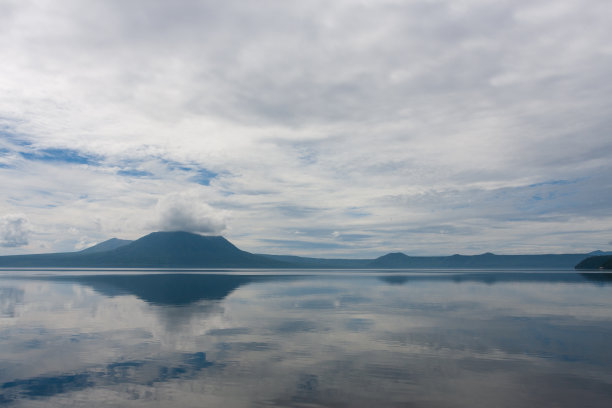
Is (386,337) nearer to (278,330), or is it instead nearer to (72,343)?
(278,330)

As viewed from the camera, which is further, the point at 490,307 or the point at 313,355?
the point at 490,307

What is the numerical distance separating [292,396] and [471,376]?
1107 cm

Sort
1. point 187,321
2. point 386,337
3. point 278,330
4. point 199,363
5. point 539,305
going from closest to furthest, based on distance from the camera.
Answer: point 199,363 → point 386,337 → point 278,330 → point 187,321 → point 539,305

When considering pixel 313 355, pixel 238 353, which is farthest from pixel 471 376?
pixel 238 353

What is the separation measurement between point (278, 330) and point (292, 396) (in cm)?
1796

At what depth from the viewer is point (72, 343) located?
104 ft

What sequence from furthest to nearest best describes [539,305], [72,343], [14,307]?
1. [539,305]
2. [14,307]
3. [72,343]

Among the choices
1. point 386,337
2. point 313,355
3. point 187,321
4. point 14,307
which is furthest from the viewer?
point 14,307

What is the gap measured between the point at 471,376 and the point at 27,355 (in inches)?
1183

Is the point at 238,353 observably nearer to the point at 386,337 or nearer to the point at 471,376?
the point at 386,337

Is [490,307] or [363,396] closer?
[363,396]

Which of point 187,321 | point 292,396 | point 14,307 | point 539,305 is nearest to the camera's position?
point 292,396

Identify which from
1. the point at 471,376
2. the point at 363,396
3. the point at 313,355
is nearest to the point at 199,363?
the point at 313,355

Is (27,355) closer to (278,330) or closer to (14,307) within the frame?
(278,330)
